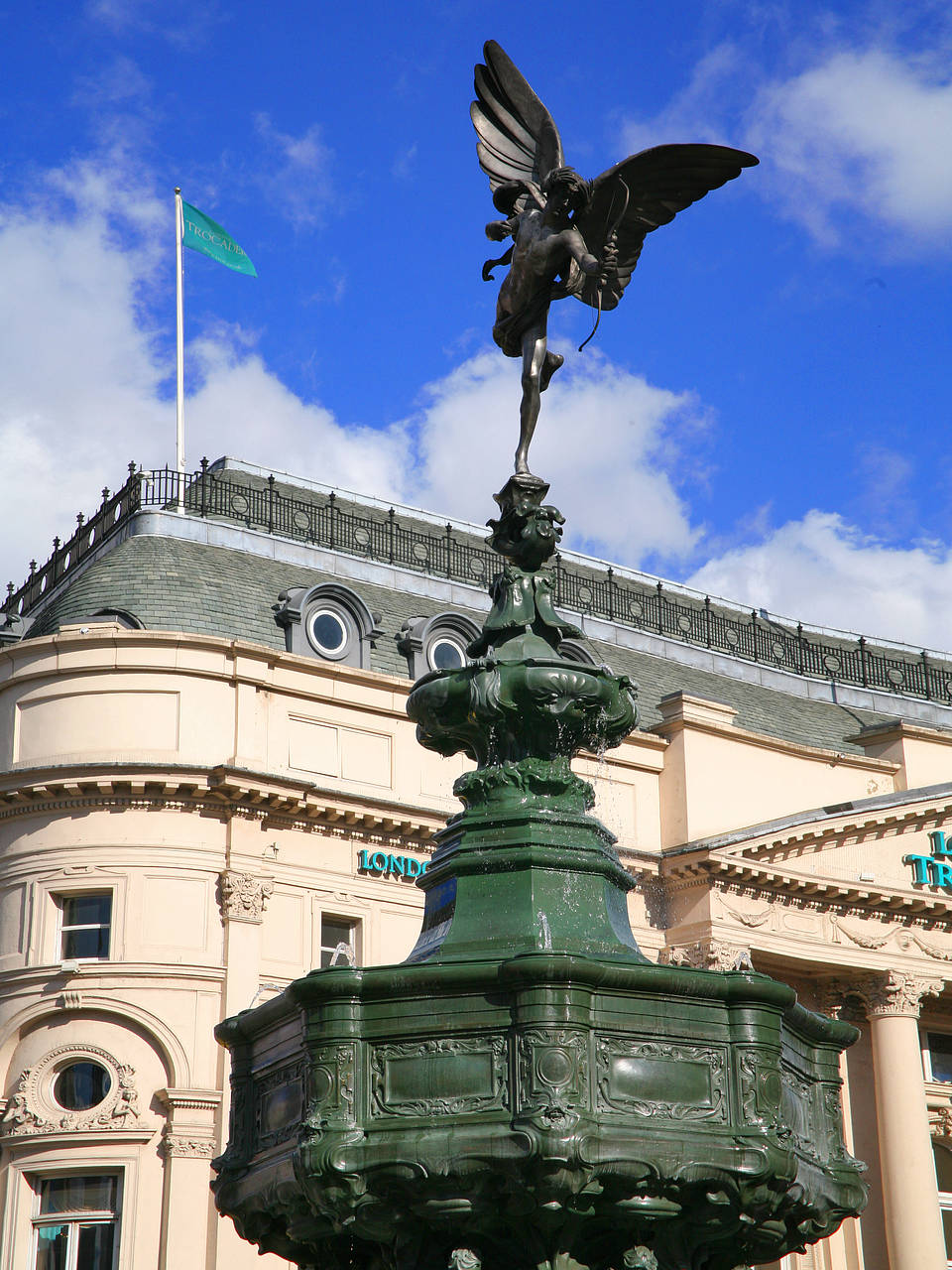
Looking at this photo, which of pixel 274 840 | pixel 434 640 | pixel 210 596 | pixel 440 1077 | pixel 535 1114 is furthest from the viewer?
pixel 434 640

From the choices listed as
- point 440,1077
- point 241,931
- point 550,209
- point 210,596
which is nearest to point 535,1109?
point 440,1077

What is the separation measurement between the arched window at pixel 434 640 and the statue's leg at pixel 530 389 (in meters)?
31.7

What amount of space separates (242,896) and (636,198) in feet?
94.1

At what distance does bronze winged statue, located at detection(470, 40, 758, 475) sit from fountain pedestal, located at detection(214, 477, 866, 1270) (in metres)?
4.18

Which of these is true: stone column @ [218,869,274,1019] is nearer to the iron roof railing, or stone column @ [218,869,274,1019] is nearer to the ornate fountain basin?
the iron roof railing

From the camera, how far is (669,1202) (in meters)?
10.4

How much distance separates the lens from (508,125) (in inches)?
568

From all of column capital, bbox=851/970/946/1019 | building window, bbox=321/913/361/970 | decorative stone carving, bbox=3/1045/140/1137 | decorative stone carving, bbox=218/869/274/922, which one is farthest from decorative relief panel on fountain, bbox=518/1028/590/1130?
column capital, bbox=851/970/946/1019

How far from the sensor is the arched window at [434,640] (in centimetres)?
4597

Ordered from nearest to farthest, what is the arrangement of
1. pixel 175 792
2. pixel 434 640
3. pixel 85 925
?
pixel 85 925 → pixel 175 792 → pixel 434 640

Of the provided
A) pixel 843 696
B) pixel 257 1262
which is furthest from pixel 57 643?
pixel 843 696

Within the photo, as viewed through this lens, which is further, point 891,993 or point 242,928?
point 891,993

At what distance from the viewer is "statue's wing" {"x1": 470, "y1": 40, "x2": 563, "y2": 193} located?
14.3 metres

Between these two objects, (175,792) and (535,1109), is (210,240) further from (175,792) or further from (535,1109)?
(535,1109)
